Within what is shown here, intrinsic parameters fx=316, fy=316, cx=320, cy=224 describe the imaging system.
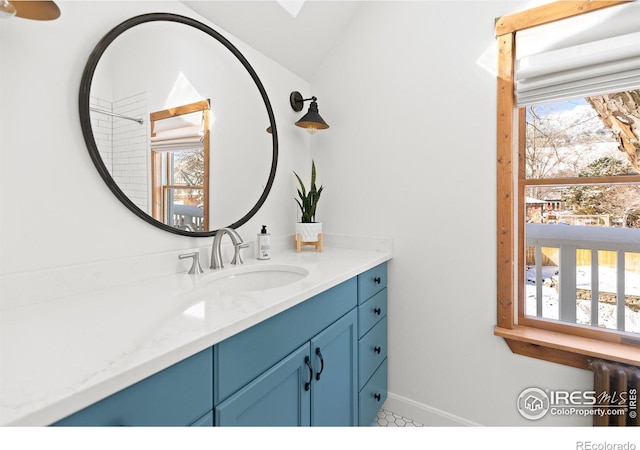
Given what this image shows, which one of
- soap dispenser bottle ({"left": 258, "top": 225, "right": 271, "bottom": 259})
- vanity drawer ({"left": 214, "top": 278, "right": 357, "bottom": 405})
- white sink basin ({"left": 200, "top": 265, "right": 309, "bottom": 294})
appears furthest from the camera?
soap dispenser bottle ({"left": 258, "top": 225, "right": 271, "bottom": 259})

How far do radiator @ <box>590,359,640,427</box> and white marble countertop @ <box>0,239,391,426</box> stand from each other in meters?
1.17

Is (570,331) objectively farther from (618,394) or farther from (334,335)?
(334,335)

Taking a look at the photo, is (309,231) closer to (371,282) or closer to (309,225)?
(309,225)

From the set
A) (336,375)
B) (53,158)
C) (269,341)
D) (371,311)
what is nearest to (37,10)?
(53,158)

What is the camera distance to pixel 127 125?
1.17 meters

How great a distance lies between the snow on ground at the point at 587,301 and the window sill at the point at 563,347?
4.2 inches

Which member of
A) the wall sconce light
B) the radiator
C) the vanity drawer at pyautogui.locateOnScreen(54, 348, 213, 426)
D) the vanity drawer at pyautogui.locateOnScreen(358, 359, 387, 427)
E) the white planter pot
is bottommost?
the vanity drawer at pyautogui.locateOnScreen(358, 359, 387, 427)

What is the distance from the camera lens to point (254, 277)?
1491 millimetres

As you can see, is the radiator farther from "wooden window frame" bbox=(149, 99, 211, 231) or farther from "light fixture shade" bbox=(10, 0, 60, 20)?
"light fixture shade" bbox=(10, 0, 60, 20)

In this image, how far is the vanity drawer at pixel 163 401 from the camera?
57 cm

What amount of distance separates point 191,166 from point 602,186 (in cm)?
184

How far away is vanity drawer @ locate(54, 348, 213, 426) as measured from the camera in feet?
1.88

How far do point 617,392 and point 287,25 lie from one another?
2.27 meters

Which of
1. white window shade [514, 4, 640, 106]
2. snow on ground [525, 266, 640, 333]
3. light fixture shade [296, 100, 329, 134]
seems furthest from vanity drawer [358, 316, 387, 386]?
white window shade [514, 4, 640, 106]
